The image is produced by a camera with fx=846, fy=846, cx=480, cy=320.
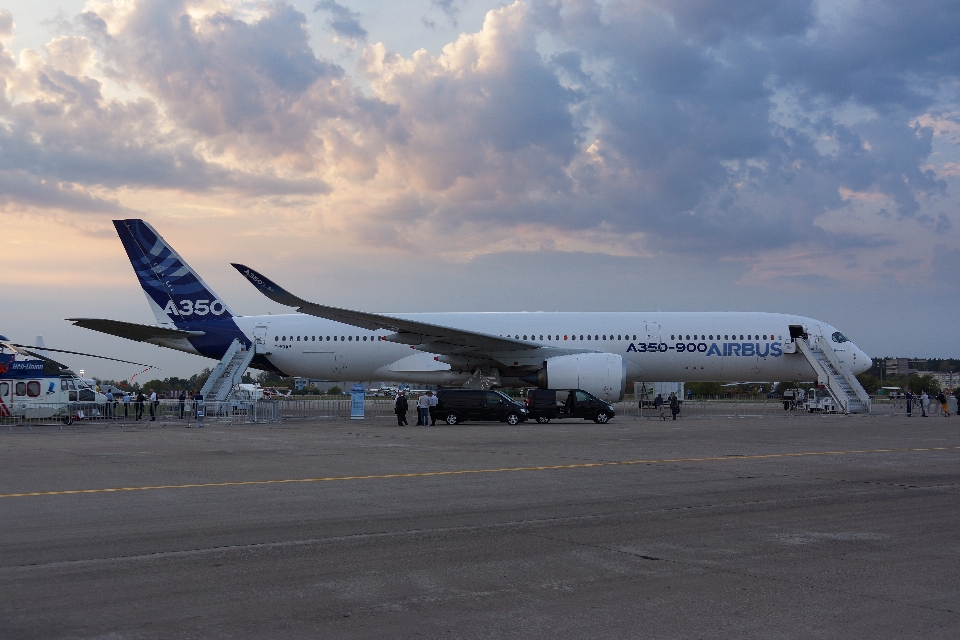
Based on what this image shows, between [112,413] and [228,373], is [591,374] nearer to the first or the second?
[228,373]

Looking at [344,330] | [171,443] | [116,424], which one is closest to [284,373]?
[344,330]

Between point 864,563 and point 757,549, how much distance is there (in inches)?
36.3

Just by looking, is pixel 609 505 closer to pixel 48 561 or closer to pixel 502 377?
pixel 48 561

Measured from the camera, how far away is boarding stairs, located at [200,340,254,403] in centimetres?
3466

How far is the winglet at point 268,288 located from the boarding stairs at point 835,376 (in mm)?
21097

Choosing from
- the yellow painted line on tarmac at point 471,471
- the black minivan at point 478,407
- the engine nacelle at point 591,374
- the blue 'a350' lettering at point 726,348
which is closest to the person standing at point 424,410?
the black minivan at point 478,407

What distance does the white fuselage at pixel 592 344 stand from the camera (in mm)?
35938

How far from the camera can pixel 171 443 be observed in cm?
2066

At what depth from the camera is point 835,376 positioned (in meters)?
35.9

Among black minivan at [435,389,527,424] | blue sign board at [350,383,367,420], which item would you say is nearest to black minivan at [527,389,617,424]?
black minivan at [435,389,527,424]

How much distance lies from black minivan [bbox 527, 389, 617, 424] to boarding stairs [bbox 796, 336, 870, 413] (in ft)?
36.6

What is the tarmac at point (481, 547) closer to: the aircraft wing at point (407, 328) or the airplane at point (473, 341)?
the aircraft wing at point (407, 328)

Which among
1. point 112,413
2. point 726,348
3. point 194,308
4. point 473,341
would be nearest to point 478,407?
point 473,341

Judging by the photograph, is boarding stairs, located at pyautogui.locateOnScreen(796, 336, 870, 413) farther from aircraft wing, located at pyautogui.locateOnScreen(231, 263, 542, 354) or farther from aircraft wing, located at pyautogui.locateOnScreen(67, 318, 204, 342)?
aircraft wing, located at pyautogui.locateOnScreen(67, 318, 204, 342)
